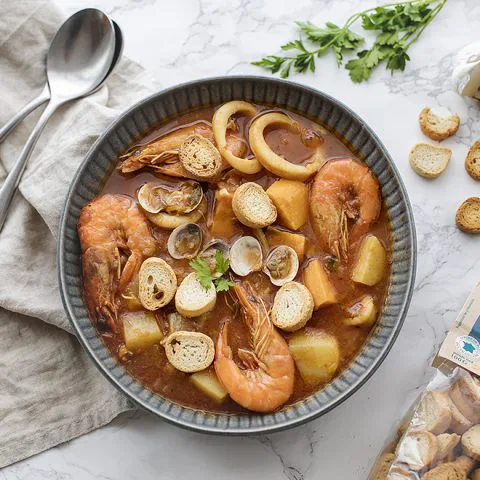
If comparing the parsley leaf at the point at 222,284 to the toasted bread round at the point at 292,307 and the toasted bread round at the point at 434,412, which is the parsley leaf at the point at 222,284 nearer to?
the toasted bread round at the point at 292,307

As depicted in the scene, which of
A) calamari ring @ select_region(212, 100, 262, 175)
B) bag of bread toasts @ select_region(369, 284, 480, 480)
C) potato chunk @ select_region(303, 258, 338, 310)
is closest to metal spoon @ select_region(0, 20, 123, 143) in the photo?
calamari ring @ select_region(212, 100, 262, 175)

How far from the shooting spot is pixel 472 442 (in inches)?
137

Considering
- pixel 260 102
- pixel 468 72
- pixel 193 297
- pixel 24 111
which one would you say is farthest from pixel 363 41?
pixel 24 111

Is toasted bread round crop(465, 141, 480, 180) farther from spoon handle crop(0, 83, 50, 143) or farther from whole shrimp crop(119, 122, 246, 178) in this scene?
spoon handle crop(0, 83, 50, 143)

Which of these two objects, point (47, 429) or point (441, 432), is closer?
point (441, 432)

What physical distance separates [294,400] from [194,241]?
3.01 feet

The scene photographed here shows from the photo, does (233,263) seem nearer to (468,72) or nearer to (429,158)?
(429,158)

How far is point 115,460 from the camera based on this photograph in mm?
3936

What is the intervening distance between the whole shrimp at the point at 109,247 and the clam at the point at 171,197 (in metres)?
0.07

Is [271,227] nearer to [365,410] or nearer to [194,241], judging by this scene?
[194,241]

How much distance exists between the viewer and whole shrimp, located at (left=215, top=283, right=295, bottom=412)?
349 centimetres

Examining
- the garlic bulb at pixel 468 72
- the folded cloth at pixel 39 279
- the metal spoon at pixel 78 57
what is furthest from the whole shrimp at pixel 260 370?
the garlic bulb at pixel 468 72

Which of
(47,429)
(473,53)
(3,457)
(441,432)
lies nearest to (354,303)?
(441,432)

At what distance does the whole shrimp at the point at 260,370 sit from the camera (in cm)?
349
